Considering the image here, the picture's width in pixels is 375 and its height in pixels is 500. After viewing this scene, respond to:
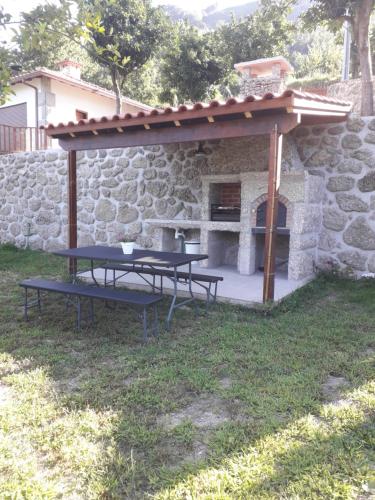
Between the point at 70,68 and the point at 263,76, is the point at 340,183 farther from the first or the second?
the point at 70,68

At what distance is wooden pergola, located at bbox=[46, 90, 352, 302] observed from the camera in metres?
4.23

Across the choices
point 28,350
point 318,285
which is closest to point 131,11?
point 318,285

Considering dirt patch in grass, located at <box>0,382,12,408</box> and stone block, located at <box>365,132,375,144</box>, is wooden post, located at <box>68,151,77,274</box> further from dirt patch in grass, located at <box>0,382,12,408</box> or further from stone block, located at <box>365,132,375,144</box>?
stone block, located at <box>365,132,375,144</box>

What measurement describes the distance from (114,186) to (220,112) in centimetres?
407

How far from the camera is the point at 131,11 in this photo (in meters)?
13.6

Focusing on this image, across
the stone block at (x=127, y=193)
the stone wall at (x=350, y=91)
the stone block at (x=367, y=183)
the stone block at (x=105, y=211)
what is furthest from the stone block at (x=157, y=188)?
the stone wall at (x=350, y=91)

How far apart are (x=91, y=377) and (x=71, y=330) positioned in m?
1.17

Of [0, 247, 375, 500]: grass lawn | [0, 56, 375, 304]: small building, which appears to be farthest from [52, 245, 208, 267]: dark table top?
[0, 56, 375, 304]: small building

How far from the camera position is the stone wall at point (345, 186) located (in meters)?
5.83

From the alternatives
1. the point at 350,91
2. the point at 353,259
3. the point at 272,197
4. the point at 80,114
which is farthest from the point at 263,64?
the point at 272,197

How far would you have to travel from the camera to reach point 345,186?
6008mm

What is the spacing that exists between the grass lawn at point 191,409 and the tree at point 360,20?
5.46 m

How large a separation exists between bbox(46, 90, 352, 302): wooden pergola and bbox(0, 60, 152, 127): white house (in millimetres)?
7507

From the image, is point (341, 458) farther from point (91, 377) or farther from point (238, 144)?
point (238, 144)
